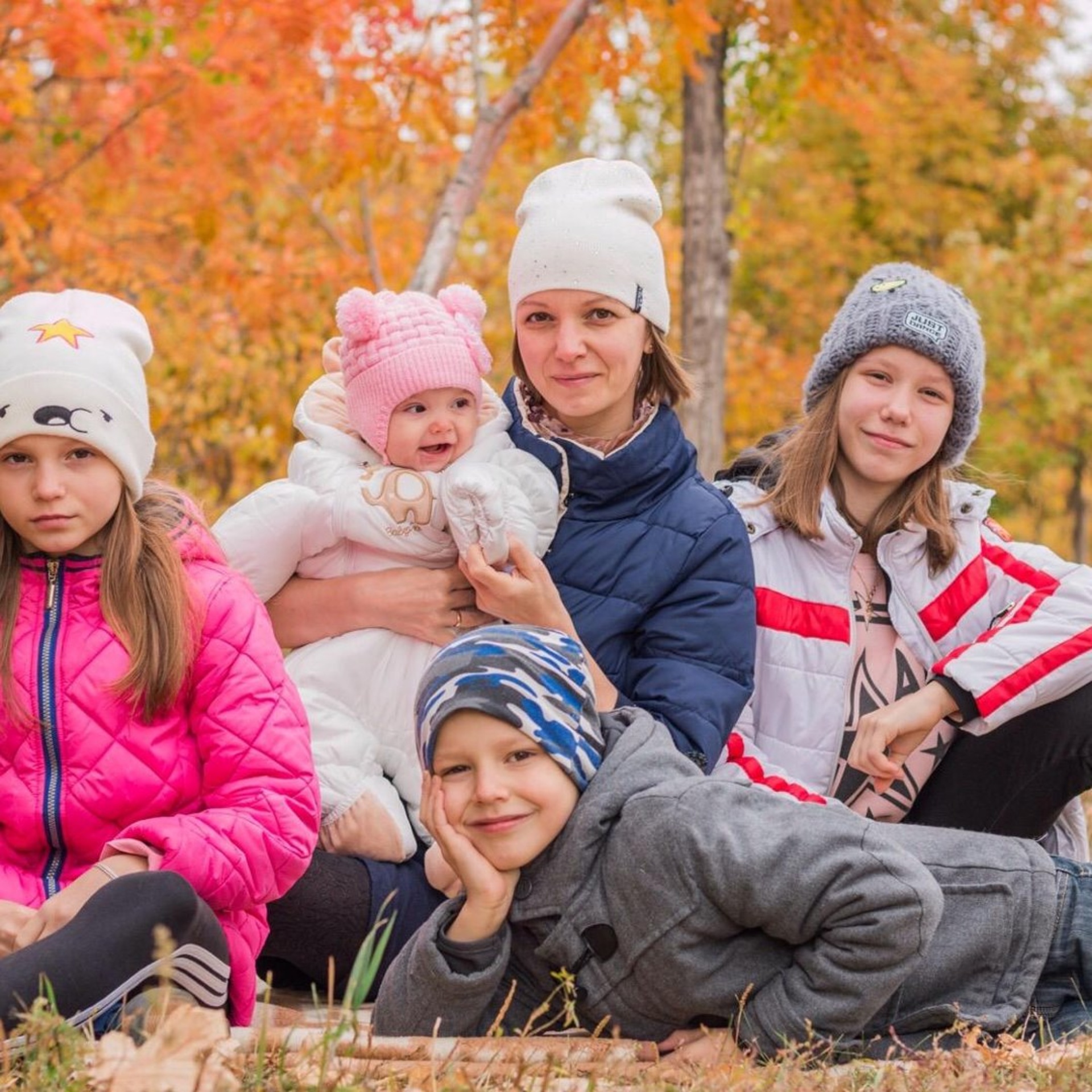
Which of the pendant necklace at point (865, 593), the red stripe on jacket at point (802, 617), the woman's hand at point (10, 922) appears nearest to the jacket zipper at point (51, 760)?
the woman's hand at point (10, 922)

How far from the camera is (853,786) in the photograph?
3.79m

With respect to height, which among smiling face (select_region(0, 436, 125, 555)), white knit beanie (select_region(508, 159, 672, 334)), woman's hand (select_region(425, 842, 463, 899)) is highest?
white knit beanie (select_region(508, 159, 672, 334))

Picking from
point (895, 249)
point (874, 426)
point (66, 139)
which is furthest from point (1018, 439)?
point (874, 426)

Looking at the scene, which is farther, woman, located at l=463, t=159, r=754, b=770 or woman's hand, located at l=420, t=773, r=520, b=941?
woman, located at l=463, t=159, r=754, b=770

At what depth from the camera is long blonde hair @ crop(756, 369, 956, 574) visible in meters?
3.90

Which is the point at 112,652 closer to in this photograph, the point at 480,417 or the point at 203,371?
the point at 480,417

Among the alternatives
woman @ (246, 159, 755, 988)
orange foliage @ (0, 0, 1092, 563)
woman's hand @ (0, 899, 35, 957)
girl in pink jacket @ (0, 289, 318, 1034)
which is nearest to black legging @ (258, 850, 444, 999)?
woman @ (246, 159, 755, 988)

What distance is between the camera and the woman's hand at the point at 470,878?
9.48 ft

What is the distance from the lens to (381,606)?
11.8 feet

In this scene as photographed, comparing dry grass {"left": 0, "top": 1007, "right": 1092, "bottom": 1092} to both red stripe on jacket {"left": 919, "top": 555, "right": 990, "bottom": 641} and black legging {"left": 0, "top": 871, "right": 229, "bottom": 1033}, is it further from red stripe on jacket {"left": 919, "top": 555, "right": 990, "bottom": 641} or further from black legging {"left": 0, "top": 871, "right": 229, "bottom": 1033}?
red stripe on jacket {"left": 919, "top": 555, "right": 990, "bottom": 641}

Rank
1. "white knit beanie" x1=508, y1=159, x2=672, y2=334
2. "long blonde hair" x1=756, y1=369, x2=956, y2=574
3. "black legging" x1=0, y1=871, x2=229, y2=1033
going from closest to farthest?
"black legging" x1=0, y1=871, x2=229, y2=1033 < "white knit beanie" x1=508, y1=159, x2=672, y2=334 < "long blonde hair" x1=756, y1=369, x2=956, y2=574

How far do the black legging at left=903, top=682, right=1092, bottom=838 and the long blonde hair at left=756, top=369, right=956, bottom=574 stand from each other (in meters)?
0.44

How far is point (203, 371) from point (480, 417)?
6205mm

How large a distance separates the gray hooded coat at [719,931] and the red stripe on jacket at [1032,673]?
1.90 ft
